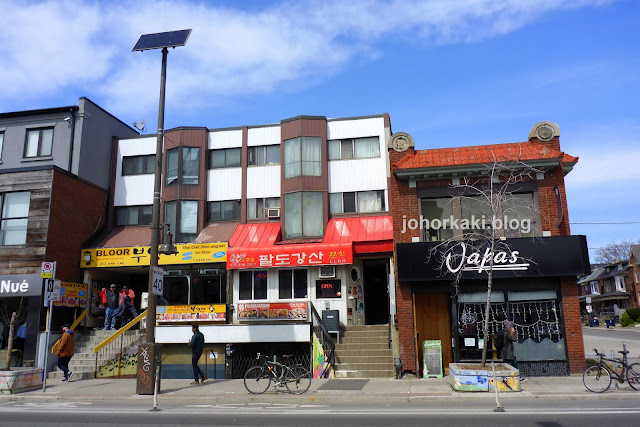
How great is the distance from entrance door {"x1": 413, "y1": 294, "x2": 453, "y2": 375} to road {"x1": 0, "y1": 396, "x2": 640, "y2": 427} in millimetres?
5590

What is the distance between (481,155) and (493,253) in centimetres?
402

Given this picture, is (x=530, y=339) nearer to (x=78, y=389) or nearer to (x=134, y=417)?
(x=134, y=417)

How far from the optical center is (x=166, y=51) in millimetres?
16188

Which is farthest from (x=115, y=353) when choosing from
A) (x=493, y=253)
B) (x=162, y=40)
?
(x=493, y=253)

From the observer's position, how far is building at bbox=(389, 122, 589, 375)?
16391mm

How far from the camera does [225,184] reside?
2477cm

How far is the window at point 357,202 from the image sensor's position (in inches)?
914

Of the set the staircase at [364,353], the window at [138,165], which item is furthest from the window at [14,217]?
the staircase at [364,353]

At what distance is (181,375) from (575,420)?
47.6 feet

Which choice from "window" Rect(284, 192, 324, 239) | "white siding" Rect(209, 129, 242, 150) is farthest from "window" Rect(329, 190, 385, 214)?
"white siding" Rect(209, 129, 242, 150)

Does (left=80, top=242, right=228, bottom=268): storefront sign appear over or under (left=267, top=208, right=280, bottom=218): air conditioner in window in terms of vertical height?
under

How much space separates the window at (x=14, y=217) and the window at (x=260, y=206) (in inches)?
365

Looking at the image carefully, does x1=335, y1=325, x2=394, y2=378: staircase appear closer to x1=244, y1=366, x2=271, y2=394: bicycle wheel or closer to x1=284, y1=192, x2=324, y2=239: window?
x1=244, y1=366, x2=271, y2=394: bicycle wheel

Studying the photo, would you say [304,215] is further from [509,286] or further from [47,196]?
[47,196]
